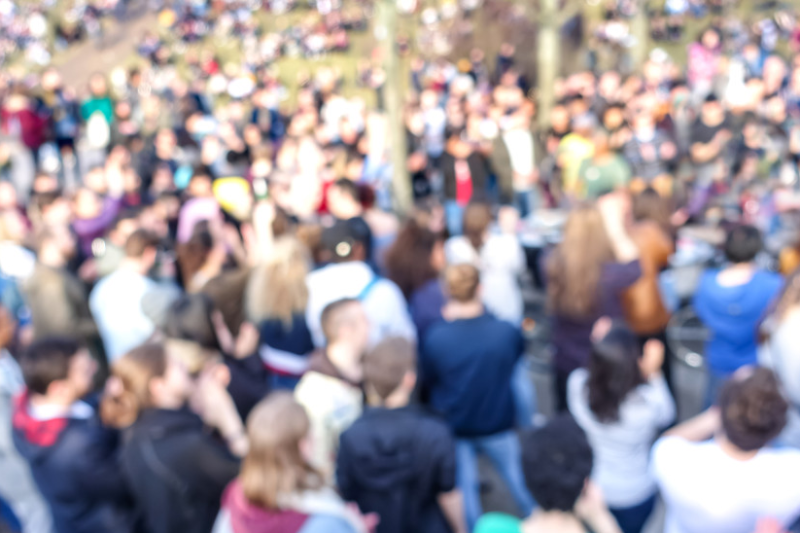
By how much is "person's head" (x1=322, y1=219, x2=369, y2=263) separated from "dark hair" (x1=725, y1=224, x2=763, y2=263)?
Result: 195 cm

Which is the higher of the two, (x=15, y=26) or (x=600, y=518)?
(x=15, y=26)

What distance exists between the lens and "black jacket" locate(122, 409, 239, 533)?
238 cm

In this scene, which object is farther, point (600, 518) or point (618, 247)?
point (618, 247)

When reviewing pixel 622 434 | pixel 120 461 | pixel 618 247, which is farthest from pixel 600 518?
pixel 618 247

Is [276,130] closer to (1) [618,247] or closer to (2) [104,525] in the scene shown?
(1) [618,247]

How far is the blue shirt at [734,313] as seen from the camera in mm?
3498

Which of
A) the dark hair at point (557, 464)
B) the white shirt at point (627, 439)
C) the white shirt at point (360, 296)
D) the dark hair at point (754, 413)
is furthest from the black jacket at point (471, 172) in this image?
the dark hair at point (557, 464)

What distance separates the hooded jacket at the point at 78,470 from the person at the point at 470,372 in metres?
1.38

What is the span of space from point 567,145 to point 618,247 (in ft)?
11.4

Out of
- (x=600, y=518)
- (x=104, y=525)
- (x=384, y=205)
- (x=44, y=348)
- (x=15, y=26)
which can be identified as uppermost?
(x=15, y=26)

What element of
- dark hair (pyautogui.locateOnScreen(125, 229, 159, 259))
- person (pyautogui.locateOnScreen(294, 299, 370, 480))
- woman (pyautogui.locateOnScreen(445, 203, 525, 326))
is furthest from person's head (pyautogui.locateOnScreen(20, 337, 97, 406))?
woman (pyautogui.locateOnScreen(445, 203, 525, 326))

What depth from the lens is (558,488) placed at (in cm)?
193

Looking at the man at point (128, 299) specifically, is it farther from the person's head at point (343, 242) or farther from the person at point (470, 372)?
the person at point (470, 372)

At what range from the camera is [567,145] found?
696cm
